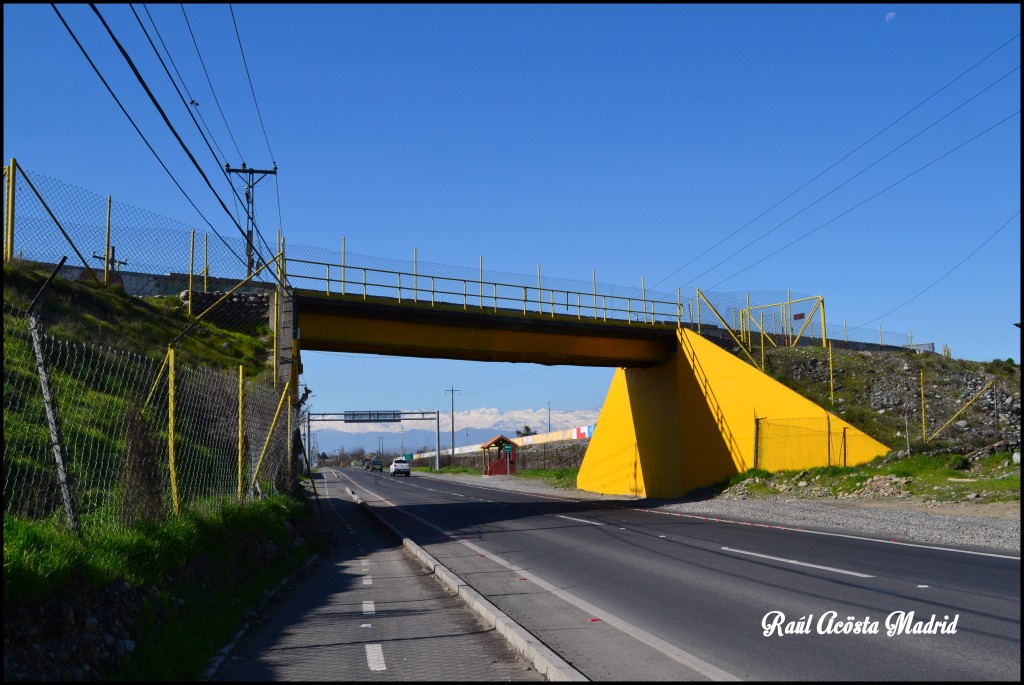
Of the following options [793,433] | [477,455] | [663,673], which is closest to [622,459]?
[793,433]

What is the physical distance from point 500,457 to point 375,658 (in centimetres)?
6548

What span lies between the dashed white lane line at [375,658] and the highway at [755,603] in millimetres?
1428

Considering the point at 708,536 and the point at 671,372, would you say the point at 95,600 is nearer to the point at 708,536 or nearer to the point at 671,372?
the point at 708,536

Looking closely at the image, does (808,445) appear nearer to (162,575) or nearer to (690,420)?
(690,420)

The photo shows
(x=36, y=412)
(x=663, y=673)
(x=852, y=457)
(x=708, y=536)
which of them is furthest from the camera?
(x=852, y=457)

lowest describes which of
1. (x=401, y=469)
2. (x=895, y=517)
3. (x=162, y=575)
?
(x=401, y=469)

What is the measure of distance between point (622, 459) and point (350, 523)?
54.7 feet

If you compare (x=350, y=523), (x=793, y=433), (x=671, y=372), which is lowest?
(x=350, y=523)

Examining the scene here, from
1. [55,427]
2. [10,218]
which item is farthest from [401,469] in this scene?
[55,427]

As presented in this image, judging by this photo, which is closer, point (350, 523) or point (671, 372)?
point (350, 523)

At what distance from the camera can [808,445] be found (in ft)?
90.5

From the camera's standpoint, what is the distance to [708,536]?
1645 cm

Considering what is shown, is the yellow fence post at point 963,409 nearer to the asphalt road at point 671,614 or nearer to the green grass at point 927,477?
the green grass at point 927,477

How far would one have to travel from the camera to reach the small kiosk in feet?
222
